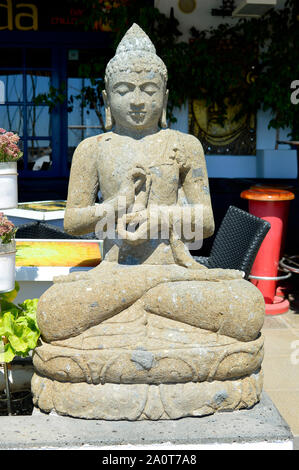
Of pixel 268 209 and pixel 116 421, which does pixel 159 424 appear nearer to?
pixel 116 421

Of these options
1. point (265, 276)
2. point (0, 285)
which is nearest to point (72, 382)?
point (0, 285)

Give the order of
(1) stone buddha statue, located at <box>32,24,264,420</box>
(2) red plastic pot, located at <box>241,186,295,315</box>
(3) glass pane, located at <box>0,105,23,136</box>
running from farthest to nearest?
(3) glass pane, located at <box>0,105,23,136</box>
(2) red plastic pot, located at <box>241,186,295,315</box>
(1) stone buddha statue, located at <box>32,24,264,420</box>

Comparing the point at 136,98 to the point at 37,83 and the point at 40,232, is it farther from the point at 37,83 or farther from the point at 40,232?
the point at 37,83

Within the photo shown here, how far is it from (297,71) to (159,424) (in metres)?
4.73

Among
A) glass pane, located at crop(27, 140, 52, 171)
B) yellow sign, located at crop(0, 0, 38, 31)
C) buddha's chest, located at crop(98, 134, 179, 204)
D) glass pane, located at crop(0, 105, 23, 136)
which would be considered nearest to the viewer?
buddha's chest, located at crop(98, 134, 179, 204)

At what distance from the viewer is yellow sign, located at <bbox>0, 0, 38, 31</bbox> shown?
238 inches

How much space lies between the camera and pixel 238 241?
10.5ft

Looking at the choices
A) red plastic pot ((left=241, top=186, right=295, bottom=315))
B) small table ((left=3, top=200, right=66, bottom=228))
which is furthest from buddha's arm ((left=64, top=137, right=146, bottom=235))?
red plastic pot ((left=241, top=186, right=295, bottom=315))

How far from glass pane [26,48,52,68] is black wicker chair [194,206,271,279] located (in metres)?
3.61

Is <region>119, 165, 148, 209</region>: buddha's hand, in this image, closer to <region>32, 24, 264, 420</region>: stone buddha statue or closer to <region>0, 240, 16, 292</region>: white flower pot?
<region>32, 24, 264, 420</region>: stone buddha statue

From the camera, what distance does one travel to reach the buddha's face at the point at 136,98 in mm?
2271

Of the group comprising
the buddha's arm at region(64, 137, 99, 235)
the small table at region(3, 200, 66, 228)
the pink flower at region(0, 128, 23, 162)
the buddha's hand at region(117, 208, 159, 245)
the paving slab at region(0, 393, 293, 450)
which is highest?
the pink flower at region(0, 128, 23, 162)

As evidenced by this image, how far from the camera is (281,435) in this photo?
1.93 m

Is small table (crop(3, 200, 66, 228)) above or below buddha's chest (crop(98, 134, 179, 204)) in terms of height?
below
